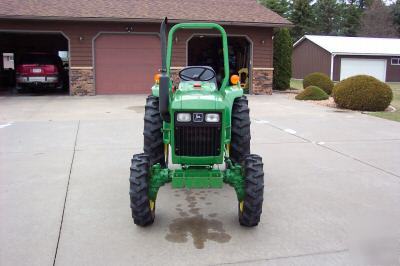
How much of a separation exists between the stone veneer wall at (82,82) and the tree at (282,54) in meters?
8.98

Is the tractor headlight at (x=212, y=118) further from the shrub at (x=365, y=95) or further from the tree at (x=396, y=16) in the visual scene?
the tree at (x=396, y=16)

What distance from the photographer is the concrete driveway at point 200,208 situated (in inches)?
147

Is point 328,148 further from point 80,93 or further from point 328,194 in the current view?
point 80,93

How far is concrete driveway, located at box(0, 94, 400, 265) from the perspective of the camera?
374 centimetres

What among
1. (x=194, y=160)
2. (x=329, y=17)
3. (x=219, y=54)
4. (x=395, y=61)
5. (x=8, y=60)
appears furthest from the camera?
(x=329, y=17)

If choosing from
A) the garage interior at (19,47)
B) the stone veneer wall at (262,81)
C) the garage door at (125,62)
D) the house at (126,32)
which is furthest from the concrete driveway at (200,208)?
the garage interior at (19,47)

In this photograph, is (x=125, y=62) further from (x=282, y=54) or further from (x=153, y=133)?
(x=153, y=133)

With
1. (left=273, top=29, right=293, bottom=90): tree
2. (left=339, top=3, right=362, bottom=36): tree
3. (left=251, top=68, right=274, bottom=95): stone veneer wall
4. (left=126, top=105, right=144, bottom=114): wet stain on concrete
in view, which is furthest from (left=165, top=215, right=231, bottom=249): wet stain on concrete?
(left=339, top=3, right=362, bottom=36): tree

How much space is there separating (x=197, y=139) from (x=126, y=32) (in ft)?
48.4

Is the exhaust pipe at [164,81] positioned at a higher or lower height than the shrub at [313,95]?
higher

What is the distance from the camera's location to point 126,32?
18031mm

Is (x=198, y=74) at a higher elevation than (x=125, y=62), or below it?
below

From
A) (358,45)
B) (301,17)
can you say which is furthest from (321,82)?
(301,17)

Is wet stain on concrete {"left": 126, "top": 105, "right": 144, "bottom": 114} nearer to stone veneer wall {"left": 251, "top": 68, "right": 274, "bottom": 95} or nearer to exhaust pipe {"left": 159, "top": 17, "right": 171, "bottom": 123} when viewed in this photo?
stone veneer wall {"left": 251, "top": 68, "right": 274, "bottom": 95}
